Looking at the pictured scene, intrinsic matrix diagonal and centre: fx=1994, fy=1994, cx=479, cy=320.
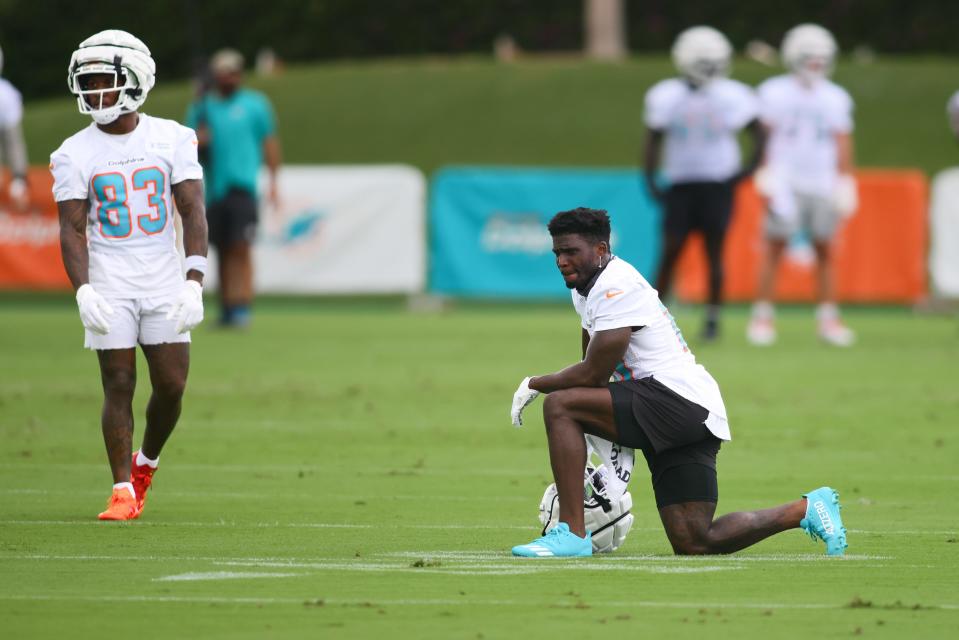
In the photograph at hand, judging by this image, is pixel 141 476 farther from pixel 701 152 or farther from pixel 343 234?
pixel 343 234

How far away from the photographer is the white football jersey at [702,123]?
1780cm

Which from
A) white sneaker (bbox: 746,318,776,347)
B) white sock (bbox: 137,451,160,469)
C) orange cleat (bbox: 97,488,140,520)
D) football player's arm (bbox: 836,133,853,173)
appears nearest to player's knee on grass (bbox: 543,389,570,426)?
orange cleat (bbox: 97,488,140,520)

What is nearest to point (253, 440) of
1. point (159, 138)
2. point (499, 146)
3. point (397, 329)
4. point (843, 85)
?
point (159, 138)

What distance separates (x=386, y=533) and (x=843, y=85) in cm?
2978

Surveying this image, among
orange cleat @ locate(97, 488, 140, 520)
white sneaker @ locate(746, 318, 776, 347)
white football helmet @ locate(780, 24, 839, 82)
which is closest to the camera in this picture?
orange cleat @ locate(97, 488, 140, 520)

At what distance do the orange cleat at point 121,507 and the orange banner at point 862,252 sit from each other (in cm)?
1494

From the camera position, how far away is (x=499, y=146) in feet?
117

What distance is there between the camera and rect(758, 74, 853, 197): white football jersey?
18.5 metres

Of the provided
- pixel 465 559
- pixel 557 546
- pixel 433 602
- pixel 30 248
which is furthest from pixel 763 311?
pixel 433 602

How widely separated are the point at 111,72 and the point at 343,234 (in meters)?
14.8

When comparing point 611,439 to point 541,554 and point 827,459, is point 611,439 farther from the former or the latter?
point 827,459

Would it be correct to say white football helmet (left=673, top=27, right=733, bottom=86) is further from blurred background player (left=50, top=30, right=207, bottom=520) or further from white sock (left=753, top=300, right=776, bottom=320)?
blurred background player (left=50, top=30, right=207, bottom=520)

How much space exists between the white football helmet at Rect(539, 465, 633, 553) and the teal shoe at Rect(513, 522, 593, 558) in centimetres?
13

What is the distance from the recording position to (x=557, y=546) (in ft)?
24.6
